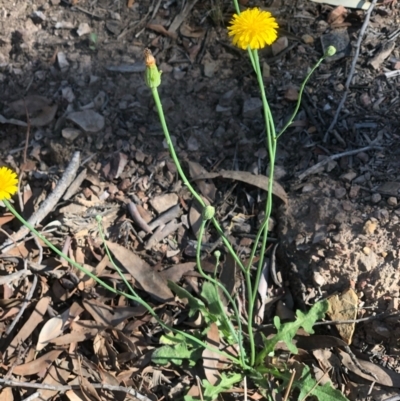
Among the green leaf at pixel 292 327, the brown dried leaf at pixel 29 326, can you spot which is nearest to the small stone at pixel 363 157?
the green leaf at pixel 292 327

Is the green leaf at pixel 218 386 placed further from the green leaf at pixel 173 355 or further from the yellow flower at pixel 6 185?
the yellow flower at pixel 6 185

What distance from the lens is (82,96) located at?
2.40 metres

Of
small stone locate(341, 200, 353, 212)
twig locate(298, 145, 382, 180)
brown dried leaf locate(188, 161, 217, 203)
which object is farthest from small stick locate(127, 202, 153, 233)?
small stone locate(341, 200, 353, 212)

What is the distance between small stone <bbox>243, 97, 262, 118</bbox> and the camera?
2295 millimetres

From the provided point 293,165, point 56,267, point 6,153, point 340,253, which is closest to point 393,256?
point 340,253

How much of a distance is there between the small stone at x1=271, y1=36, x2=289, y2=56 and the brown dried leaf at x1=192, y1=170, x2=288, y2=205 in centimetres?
57

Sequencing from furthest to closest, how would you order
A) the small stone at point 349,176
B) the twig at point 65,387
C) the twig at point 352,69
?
1. the twig at point 352,69
2. the small stone at point 349,176
3. the twig at point 65,387

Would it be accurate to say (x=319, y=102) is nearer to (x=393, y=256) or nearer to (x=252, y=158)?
(x=252, y=158)

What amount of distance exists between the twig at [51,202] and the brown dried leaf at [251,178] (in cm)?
48

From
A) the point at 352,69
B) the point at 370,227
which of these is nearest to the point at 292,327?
the point at 370,227

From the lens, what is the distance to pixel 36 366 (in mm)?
1986

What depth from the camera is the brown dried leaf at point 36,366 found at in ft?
6.50

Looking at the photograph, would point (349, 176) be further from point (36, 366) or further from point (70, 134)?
point (36, 366)

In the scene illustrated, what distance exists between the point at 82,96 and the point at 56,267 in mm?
735
